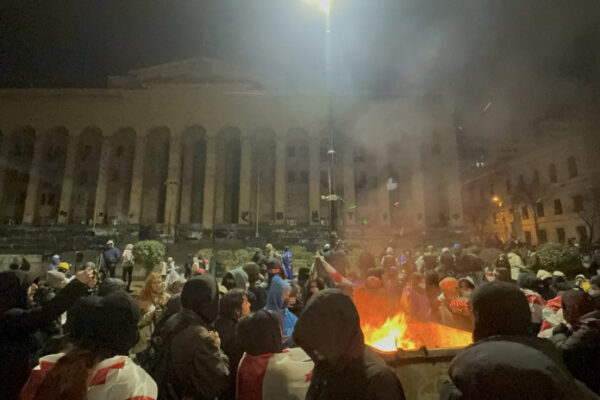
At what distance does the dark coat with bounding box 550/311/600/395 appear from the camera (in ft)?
8.64

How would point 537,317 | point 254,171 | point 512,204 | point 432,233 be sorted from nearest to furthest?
point 537,317, point 432,233, point 254,171, point 512,204

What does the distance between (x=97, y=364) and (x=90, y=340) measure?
0.15 meters

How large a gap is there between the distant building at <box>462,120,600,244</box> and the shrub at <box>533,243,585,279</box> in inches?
760

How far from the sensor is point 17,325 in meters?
2.79

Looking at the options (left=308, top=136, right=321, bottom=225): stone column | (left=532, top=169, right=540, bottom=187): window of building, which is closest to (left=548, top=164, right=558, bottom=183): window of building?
(left=532, top=169, right=540, bottom=187): window of building

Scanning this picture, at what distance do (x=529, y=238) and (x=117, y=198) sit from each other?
44.4m

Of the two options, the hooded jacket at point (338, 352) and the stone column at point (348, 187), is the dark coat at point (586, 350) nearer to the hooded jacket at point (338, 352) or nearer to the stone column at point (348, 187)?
the hooded jacket at point (338, 352)

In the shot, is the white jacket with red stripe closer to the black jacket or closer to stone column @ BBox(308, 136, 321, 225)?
the black jacket

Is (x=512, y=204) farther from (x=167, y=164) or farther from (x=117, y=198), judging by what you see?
(x=117, y=198)

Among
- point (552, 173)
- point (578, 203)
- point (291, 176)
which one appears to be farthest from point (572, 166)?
point (291, 176)

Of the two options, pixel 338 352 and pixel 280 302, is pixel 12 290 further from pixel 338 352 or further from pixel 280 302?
pixel 280 302

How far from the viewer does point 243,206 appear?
34.0 meters

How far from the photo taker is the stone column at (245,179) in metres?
33.7

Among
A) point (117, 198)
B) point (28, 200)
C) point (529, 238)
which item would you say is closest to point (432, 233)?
point (529, 238)
